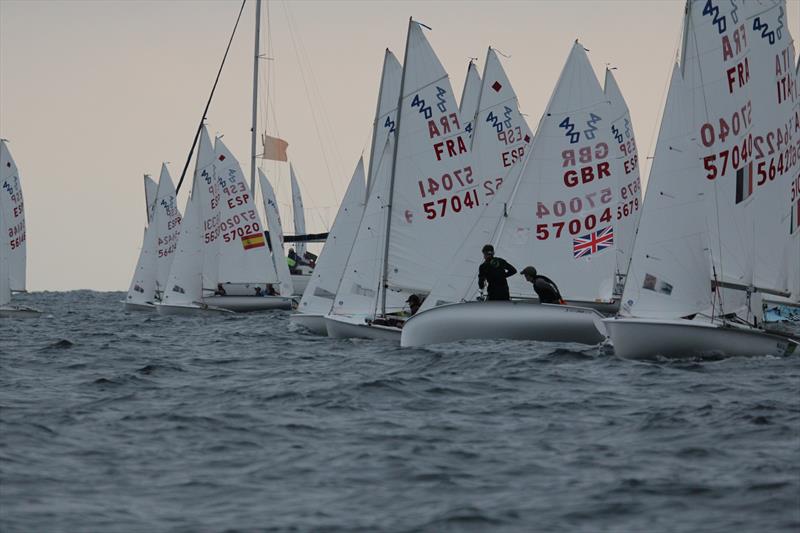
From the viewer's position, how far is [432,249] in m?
24.7

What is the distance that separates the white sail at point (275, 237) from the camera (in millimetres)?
44156

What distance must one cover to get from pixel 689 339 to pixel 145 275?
1319 inches

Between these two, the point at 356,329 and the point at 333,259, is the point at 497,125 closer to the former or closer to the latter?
the point at 333,259

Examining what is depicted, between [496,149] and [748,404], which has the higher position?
[496,149]

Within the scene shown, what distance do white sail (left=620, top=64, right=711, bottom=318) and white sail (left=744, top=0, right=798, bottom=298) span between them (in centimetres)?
142

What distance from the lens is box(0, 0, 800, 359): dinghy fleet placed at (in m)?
18.7

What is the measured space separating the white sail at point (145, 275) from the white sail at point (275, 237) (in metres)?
4.64

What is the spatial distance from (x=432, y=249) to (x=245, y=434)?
1341 centimetres

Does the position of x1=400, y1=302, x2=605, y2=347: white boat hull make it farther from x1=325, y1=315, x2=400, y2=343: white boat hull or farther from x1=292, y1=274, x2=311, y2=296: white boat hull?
x1=292, y1=274, x2=311, y2=296: white boat hull

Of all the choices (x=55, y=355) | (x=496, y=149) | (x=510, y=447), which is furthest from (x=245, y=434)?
(x=496, y=149)

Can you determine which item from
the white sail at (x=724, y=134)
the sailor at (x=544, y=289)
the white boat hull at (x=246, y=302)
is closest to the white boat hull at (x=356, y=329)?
the sailor at (x=544, y=289)

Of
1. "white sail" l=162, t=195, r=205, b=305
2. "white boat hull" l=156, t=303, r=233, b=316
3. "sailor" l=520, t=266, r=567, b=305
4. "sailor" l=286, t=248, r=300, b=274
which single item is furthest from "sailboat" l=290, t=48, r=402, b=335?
"sailor" l=286, t=248, r=300, b=274

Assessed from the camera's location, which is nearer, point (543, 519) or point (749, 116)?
point (543, 519)

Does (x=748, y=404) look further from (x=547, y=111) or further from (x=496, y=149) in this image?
(x=496, y=149)
